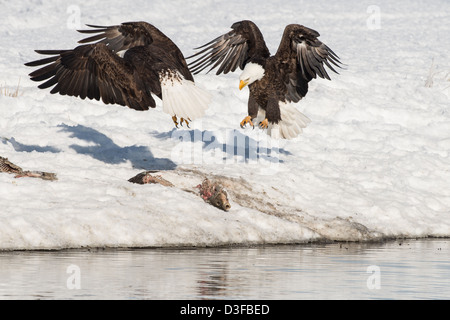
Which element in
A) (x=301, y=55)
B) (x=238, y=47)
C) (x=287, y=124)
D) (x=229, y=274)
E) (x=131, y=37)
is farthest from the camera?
(x=238, y=47)

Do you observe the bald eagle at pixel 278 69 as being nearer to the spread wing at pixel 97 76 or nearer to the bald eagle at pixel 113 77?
the bald eagle at pixel 113 77

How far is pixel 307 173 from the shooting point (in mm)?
13812

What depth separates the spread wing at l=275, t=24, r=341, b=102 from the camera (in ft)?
44.7

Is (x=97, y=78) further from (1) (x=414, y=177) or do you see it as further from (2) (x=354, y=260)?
(1) (x=414, y=177)

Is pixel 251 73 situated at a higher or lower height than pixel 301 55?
lower

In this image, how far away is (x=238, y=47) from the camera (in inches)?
599

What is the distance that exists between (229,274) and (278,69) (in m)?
6.69

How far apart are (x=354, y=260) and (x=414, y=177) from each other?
18.0ft

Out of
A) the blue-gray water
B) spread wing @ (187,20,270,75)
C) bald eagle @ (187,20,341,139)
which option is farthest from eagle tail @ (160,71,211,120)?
spread wing @ (187,20,270,75)

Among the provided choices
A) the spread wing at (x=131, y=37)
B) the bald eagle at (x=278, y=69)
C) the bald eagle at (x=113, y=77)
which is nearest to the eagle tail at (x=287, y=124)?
the bald eagle at (x=278, y=69)

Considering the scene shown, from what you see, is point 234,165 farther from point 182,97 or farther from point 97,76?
point 97,76

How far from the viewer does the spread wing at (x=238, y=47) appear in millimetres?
14711

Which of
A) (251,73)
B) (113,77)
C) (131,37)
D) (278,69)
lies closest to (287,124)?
(278,69)

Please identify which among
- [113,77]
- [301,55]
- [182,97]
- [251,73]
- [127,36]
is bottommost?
[182,97]
